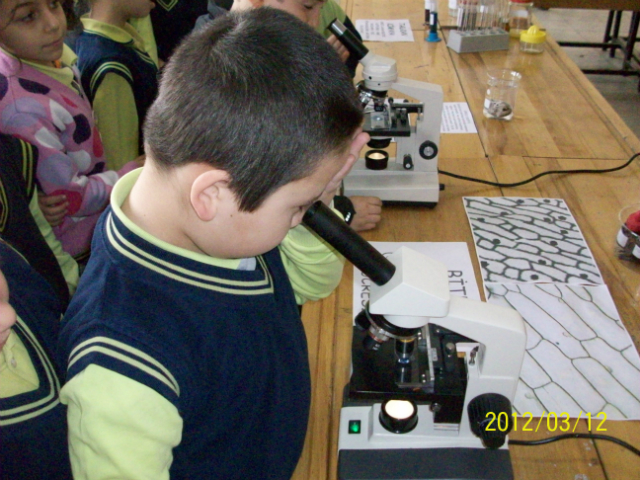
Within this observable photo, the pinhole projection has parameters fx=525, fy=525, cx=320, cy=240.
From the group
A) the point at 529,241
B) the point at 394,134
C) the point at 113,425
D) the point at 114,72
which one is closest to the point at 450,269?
the point at 529,241

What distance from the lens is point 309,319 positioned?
0.95 metres

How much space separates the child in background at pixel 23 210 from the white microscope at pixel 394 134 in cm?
64

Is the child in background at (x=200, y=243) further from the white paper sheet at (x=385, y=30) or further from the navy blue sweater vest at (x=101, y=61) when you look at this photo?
the white paper sheet at (x=385, y=30)

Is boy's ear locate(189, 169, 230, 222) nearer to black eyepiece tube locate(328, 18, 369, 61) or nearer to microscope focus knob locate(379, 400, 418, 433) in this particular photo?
microscope focus knob locate(379, 400, 418, 433)

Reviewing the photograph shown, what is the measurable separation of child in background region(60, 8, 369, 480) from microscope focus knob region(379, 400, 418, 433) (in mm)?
176

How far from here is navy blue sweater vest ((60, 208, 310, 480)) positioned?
0.54 metres

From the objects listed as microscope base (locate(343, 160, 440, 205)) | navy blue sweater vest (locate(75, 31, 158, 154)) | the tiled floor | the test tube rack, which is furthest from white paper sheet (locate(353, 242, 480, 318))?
the tiled floor

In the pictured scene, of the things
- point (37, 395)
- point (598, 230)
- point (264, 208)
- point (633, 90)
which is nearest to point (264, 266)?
point (264, 208)

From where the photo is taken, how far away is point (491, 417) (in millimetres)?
653

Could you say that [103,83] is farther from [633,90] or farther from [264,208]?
[633,90]

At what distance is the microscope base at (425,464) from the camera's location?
0.69m

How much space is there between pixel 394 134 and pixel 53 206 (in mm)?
757

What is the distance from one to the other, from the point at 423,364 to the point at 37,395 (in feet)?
1.58

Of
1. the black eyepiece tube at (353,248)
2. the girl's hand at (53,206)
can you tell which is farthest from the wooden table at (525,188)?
the girl's hand at (53,206)
